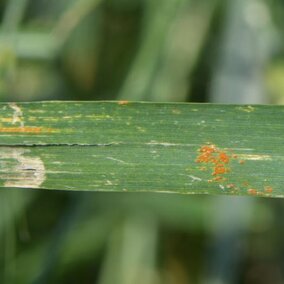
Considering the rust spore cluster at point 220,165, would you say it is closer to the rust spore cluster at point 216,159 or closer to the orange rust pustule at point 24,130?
the rust spore cluster at point 216,159

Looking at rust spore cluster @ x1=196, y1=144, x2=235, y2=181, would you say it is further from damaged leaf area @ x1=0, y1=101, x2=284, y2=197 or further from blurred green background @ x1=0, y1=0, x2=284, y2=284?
blurred green background @ x1=0, y1=0, x2=284, y2=284

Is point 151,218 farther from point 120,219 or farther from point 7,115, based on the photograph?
point 7,115

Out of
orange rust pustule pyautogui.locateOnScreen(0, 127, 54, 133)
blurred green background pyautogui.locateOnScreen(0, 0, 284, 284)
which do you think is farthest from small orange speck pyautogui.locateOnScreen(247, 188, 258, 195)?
blurred green background pyautogui.locateOnScreen(0, 0, 284, 284)

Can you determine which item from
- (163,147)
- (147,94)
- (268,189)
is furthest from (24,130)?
(147,94)

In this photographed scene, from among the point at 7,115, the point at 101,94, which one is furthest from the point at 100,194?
the point at 7,115

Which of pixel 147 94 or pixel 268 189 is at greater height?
pixel 147 94

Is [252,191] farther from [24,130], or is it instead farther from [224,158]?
[24,130]
